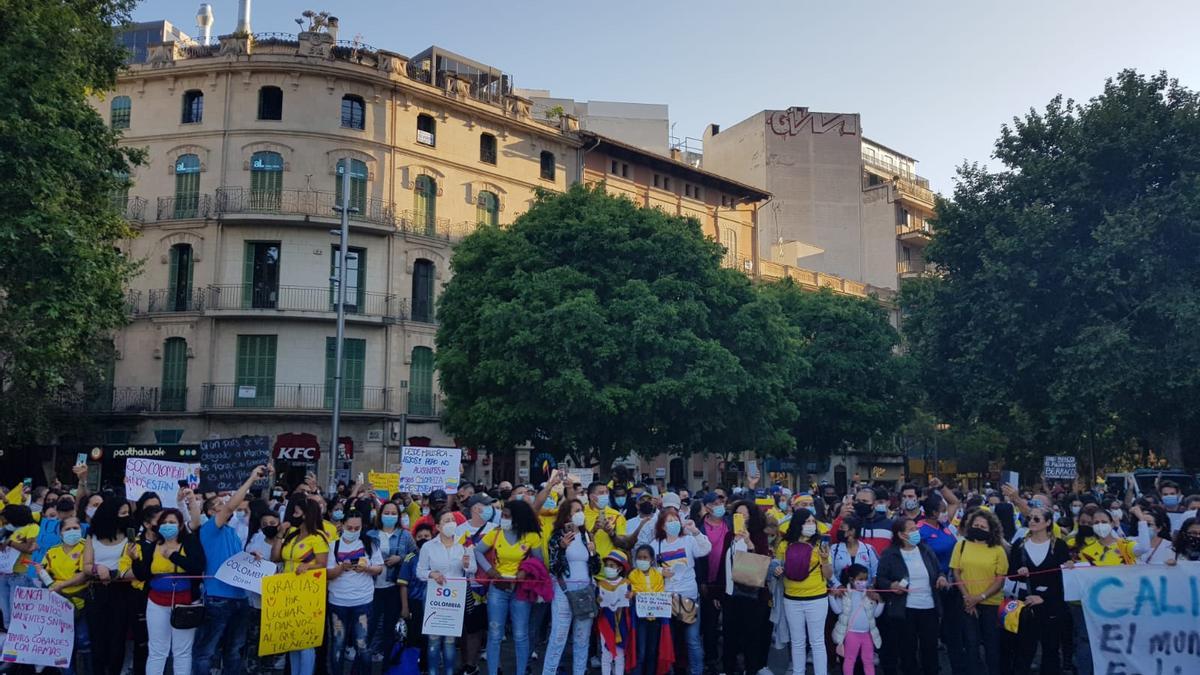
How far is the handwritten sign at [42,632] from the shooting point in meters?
10.1

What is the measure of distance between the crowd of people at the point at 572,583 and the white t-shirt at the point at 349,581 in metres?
0.01

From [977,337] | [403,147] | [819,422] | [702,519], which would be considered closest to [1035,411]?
[977,337]

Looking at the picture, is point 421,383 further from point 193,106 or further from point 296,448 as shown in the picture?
point 193,106

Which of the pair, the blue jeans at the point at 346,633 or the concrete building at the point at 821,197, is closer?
the blue jeans at the point at 346,633

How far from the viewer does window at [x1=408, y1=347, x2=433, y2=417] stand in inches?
1475

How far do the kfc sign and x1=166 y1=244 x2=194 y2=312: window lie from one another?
19.9ft

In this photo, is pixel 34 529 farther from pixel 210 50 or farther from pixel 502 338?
pixel 210 50

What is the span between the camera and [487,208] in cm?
4041

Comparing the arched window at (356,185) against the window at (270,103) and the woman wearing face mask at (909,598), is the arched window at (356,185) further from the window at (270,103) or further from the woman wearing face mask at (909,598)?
the woman wearing face mask at (909,598)

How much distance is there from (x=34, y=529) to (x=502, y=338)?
17391 millimetres

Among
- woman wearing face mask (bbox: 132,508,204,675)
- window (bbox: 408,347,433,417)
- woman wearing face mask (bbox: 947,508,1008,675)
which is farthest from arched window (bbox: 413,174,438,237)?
woman wearing face mask (bbox: 947,508,1008,675)

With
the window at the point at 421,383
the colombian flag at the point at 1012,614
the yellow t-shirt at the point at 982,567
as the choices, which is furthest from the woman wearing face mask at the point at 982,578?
the window at the point at 421,383

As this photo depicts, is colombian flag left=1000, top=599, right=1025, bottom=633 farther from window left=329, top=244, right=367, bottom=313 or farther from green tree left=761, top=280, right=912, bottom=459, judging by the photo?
green tree left=761, top=280, right=912, bottom=459

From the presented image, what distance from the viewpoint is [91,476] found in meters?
35.6
